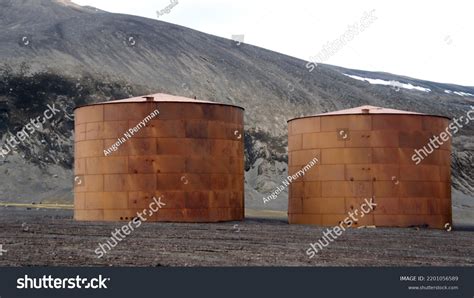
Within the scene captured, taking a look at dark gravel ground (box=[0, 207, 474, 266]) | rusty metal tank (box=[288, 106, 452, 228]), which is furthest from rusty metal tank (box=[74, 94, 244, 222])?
rusty metal tank (box=[288, 106, 452, 228])

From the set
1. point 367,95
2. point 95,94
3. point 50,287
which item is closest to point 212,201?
point 50,287

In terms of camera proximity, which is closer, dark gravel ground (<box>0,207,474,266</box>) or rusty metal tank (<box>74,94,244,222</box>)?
dark gravel ground (<box>0,207,474,266</box>)

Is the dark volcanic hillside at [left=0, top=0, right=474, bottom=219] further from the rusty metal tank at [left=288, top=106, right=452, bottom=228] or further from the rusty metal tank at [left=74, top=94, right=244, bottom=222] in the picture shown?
the rusty metal tank at [left=288, top=106, right=452, bottom=228]

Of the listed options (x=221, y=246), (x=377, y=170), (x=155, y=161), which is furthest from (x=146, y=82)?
(x=221, y=246)

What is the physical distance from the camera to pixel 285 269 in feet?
46.0

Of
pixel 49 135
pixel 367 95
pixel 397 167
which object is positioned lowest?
pixel 397 167

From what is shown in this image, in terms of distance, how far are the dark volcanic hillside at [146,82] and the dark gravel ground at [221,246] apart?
2169 centimetres

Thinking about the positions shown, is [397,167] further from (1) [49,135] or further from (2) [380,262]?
(1) [49,135]

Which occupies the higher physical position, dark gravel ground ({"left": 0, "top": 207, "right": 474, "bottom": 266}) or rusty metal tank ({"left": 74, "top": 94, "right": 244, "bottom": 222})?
rusty metal tank ({"left": 74, "top": 94, "right": 244, "bottom": 222})

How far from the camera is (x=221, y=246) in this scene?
18.9 m

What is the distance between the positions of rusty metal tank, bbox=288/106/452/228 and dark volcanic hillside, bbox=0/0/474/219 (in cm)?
1822

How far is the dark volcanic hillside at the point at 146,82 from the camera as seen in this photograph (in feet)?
162

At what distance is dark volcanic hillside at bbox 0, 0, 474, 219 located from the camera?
4931cm

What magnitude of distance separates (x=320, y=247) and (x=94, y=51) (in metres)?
46.7
